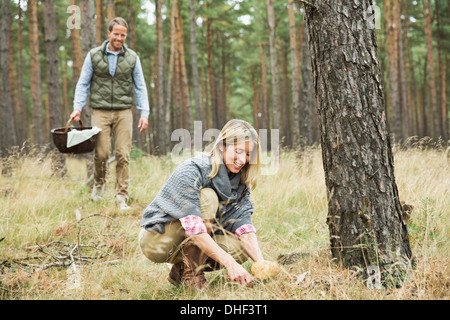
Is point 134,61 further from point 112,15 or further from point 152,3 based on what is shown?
point 152,3

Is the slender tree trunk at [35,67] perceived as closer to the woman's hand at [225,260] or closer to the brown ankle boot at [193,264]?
the brown ankle boot at [193,264]

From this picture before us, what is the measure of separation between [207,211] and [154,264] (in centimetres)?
107

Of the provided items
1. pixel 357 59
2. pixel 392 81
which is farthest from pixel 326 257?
pixel 392 81

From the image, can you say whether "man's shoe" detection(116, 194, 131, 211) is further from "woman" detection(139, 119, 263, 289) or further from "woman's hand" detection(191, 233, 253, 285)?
"woman's hand" detection(191, 233, 253, 285)

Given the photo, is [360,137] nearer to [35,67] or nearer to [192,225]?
[192,225]

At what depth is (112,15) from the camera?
10680 mm

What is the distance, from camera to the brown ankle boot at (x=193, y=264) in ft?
7.48

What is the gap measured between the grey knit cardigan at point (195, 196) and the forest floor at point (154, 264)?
15.4 inches

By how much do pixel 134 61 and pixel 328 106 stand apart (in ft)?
10.4

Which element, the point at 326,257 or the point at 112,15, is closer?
the point at 326,257

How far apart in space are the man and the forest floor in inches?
20.2

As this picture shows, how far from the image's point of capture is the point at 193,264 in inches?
91.4

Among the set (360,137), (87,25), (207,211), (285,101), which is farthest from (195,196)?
(285,101)

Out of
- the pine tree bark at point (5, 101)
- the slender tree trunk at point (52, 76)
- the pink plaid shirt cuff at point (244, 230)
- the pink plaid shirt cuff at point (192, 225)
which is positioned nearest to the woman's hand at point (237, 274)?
the pink plaid shirt cuff at point (192, 225)
